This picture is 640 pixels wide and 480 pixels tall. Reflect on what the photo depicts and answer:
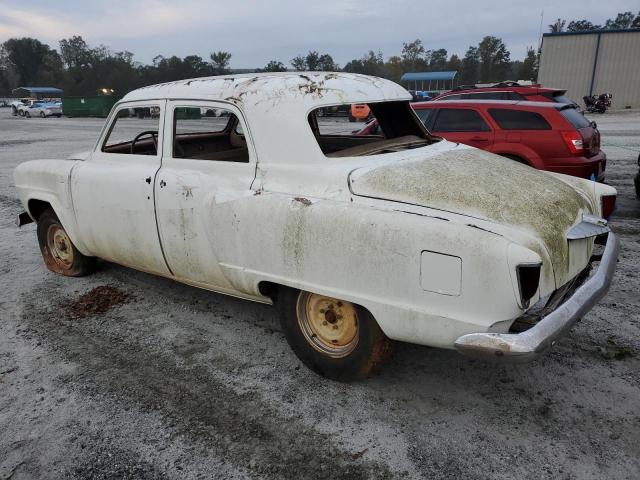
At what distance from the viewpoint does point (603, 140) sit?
47.2 feet

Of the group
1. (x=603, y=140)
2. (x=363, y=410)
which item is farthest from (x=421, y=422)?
(x=603, y=140)

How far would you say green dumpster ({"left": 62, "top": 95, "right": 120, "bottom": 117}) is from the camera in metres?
37.8

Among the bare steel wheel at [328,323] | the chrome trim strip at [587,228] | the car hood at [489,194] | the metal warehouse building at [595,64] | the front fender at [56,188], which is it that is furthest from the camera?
the metal warehouse building at [595,64]

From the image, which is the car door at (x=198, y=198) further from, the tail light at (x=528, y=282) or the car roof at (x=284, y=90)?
the tail light at (x=528, y=282)

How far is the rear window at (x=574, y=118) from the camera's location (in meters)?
6.54

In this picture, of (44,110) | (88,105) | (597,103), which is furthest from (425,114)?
(44,110)

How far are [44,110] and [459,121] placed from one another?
135 feet

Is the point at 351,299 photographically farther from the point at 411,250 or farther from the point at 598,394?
the point at 598,394

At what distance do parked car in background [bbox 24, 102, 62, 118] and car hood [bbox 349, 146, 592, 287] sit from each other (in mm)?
43648

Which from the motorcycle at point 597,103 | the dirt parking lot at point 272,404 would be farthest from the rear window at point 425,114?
the motorcycle at point 597,103

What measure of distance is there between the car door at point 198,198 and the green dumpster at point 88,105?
3793cm

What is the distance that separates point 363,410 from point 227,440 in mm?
777

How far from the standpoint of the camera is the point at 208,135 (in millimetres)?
4688

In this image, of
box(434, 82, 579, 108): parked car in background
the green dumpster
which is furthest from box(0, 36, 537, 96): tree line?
box(434, 82, 579, 108): parked car in background
